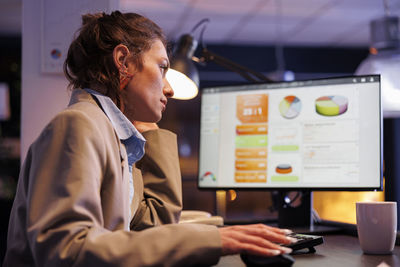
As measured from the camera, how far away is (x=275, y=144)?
141 cm

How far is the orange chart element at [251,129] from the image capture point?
143 centimetres

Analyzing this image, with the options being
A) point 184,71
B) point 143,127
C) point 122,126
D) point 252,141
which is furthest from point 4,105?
point 122,126

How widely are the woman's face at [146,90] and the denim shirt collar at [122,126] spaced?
0.07 meters

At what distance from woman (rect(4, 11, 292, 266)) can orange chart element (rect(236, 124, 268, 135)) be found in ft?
1.40

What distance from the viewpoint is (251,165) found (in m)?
1.43

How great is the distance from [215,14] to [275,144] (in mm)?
3734

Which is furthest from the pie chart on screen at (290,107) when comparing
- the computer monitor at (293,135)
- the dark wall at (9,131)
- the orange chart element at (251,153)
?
the dark wall at (9,131)

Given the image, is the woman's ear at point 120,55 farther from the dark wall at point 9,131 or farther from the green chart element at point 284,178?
the dark wall at point 9,131

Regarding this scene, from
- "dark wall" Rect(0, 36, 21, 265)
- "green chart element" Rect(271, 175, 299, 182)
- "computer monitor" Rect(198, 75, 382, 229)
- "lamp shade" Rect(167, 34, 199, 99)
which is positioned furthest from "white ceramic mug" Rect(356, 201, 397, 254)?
"dark wall" Rect(0, 36, 21, 265)

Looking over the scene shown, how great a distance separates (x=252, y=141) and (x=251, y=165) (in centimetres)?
8

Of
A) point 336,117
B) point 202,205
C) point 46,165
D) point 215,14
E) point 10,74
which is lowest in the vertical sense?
point 202,205

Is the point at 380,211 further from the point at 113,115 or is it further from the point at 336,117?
the point at 113,115

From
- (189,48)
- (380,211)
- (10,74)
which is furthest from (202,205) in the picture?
(380,211)

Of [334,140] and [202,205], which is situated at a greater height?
[334,140]
